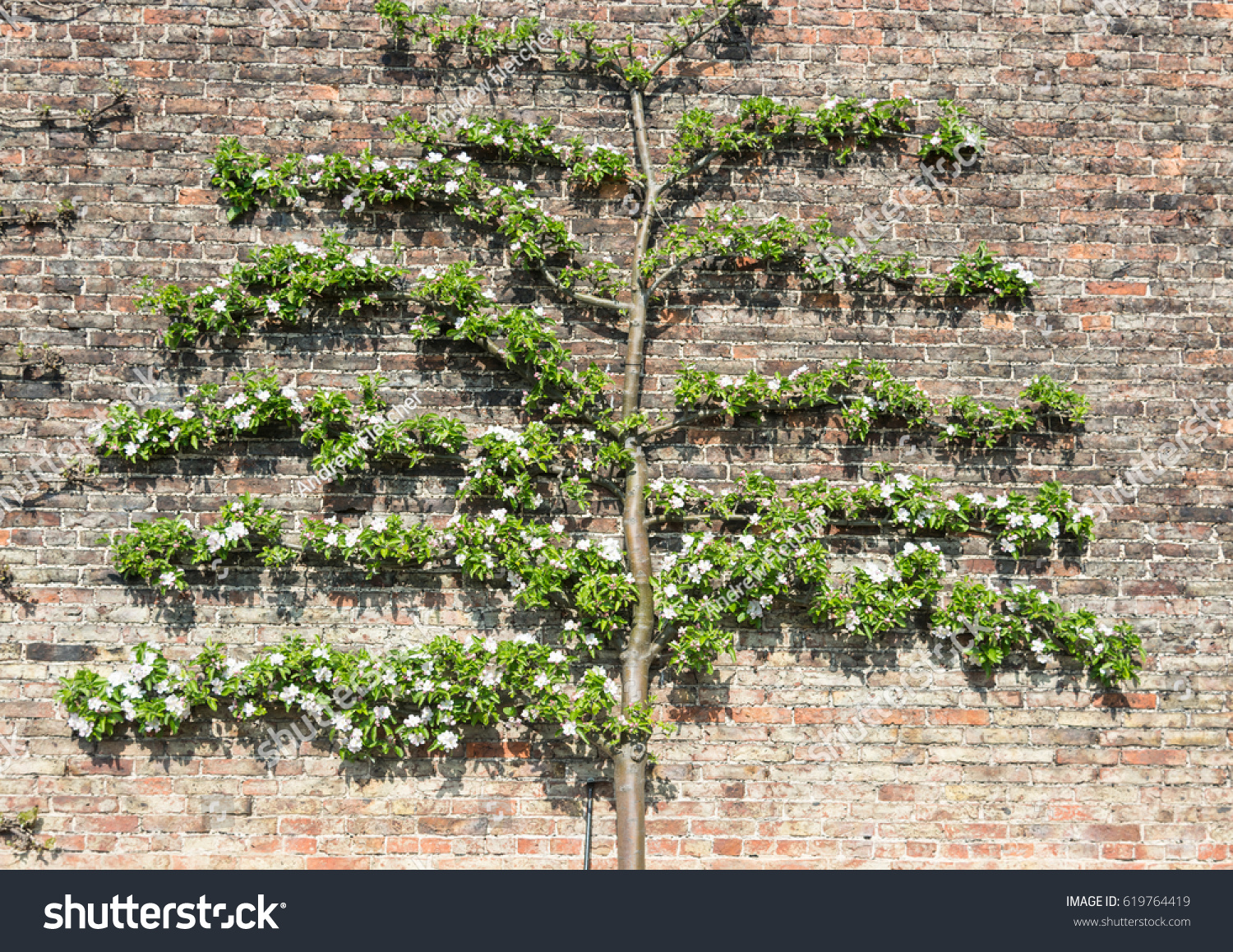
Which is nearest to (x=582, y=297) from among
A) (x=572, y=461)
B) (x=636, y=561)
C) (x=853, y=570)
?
(x=572, y=461)

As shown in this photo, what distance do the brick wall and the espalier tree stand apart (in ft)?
0.31

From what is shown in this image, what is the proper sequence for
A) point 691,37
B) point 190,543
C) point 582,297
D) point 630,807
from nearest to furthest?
point 630,807
point 190,543
point 582,297
point 691,37

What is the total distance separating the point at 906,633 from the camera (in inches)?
118

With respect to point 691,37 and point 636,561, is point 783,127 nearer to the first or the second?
point 691,37

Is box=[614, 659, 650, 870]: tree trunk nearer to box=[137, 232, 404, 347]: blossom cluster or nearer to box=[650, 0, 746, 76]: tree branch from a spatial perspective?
box=[137, 232, 404, 347]: blossom cluster

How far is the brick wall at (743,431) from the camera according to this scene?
9.48ft

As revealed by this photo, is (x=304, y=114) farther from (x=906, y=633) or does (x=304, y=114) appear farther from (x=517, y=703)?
(x=906, y=633)

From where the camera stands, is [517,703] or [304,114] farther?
[304,114]

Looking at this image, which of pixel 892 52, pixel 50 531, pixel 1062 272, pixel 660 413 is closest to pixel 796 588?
pixel 660 413

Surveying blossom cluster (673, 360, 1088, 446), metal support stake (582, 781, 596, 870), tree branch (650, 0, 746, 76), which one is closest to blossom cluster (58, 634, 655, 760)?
metal support stake (582, 781, 596, 870)

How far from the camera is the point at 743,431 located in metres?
3.08

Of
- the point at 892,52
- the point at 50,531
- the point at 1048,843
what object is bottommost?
the point at 1048,843

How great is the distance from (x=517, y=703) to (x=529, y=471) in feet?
2.95

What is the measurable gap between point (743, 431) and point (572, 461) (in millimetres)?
707
